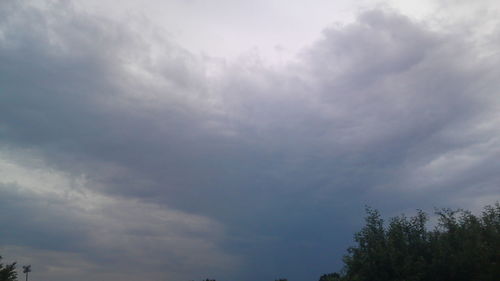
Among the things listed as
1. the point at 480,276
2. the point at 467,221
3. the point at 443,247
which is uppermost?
the point at 467,221

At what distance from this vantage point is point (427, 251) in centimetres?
3862

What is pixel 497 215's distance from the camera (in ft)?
136

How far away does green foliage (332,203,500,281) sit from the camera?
3522 centimetres

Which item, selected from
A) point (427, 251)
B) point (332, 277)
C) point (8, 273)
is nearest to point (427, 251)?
point (427, 251)

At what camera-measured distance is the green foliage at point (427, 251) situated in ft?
116

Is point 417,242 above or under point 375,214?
under

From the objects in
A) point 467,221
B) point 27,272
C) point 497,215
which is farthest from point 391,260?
point 27,272

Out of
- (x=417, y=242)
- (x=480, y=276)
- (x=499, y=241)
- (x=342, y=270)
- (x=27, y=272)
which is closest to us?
(x=480, y=276)

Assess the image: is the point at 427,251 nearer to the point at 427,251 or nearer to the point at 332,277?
the point at 427,251

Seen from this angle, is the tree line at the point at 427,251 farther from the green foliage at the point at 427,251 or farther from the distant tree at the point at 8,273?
the distant tree at the point at 8,273

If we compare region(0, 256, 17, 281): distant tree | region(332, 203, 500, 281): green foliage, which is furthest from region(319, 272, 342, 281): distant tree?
region(0, 256, 17, 281): distant tree

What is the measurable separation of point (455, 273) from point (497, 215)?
9.93 m

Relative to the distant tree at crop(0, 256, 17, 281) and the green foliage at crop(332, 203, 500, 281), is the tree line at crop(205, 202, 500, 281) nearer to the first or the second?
the green foliage at crop(332, 203, 500, 281)

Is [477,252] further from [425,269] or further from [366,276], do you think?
[366,276]
